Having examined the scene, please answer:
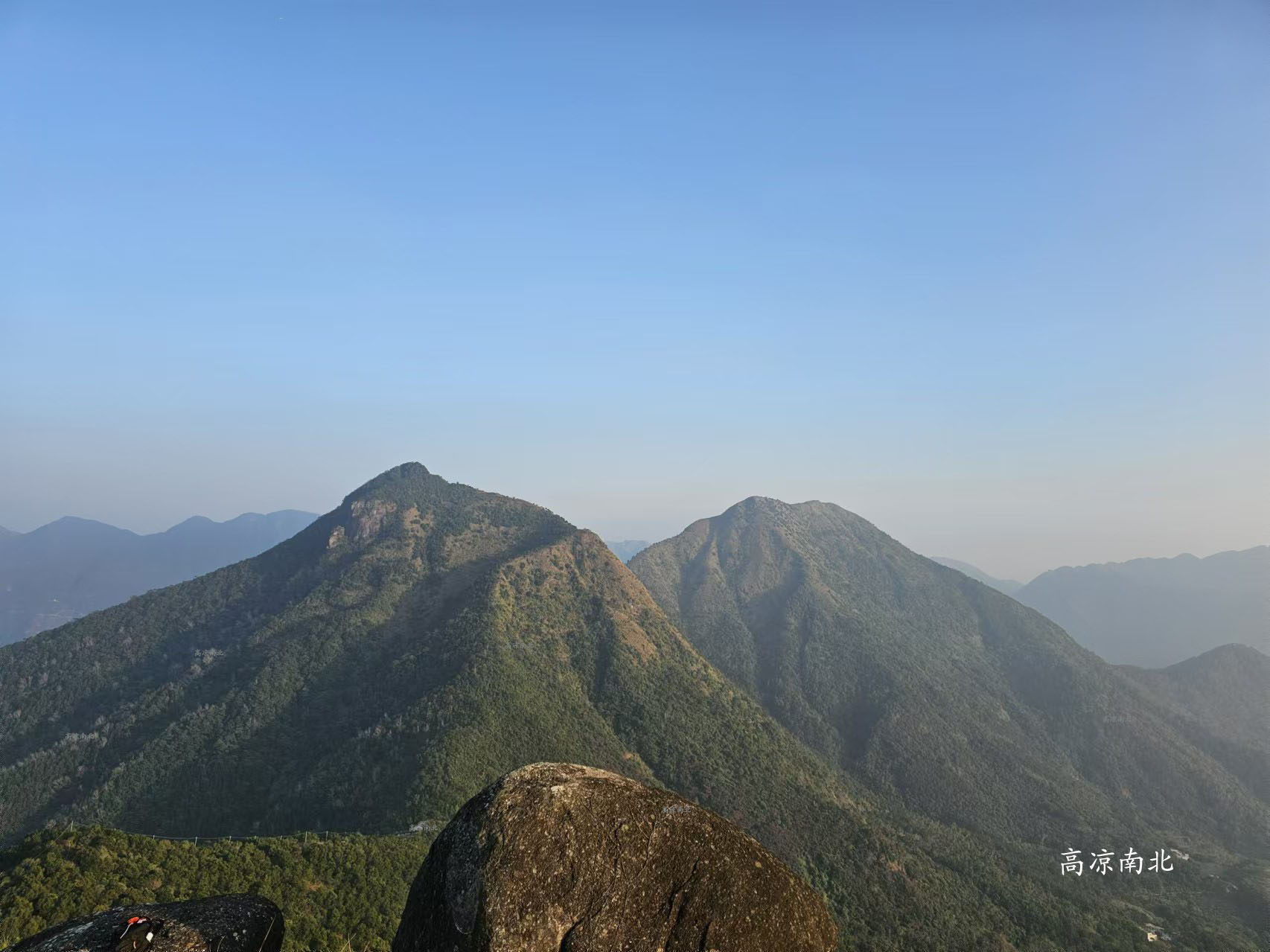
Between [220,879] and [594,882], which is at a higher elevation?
[594,882]

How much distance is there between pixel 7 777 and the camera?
134625mm

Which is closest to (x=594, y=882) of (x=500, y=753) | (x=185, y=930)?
(x=185, y=930)

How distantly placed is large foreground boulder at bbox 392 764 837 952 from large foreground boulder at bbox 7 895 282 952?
407cm

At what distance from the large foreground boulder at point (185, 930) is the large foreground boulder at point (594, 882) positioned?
13.4ft

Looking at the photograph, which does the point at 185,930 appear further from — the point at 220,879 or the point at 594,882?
the point at 220,879

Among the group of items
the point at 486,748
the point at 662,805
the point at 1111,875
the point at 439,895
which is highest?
the point at 662,805

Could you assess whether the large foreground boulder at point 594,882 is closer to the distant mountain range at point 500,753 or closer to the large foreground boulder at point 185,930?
the large foreground boulder at point 185,930

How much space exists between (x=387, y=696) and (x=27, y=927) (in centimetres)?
10820

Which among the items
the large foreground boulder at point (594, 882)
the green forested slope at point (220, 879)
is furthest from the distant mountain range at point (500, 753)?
the large foreground boulder at point (594, 882)

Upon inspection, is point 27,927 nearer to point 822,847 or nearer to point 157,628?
point 822,847

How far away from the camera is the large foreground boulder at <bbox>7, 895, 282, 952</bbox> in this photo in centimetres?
1305

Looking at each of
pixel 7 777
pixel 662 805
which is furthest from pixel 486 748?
pixel 662 805

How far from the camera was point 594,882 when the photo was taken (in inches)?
535

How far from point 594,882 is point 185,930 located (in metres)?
8.70
